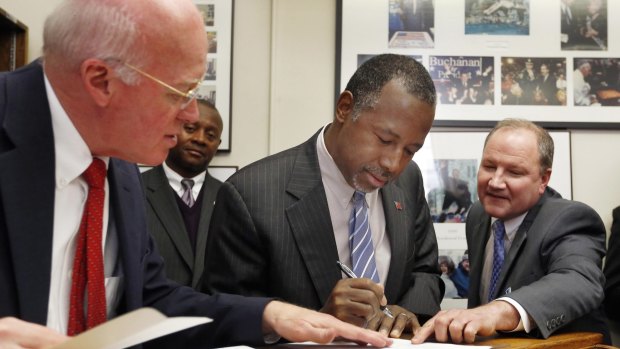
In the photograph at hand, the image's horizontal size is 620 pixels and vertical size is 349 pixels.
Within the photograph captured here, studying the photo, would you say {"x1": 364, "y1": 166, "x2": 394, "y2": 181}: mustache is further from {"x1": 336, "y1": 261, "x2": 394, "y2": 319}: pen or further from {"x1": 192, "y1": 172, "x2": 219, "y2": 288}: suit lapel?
{"x1": 192, "y1": 172, "x2": 219, "y2": 288}: suit lapel

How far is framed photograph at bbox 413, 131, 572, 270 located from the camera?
3.90 metres

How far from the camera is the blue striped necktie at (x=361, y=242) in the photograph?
6.84 ft

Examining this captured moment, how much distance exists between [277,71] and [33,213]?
283 centimetres

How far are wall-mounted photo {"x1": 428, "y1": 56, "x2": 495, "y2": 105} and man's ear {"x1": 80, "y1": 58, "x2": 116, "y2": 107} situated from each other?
9.25ft

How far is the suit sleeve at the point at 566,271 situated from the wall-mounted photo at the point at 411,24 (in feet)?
5.89

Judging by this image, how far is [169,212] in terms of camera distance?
11.6 ft

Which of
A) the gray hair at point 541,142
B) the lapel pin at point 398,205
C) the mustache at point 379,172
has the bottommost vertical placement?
the lapel pin at point 398,205

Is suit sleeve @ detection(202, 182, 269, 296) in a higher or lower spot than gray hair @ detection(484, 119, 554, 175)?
lower

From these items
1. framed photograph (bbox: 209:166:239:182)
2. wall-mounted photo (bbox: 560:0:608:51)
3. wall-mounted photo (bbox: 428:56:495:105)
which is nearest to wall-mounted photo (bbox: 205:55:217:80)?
framed photograph (bbox: 209:166:239:182)

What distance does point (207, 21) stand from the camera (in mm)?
3965

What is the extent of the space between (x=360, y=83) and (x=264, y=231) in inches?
22.1

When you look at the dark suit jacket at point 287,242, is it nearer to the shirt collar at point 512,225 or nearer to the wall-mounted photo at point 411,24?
the shirt collar at point 512,225

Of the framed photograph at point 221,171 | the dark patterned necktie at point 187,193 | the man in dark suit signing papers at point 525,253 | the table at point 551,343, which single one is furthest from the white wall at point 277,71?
the table at point 551,343

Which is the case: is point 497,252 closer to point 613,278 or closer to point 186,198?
point 613,278
